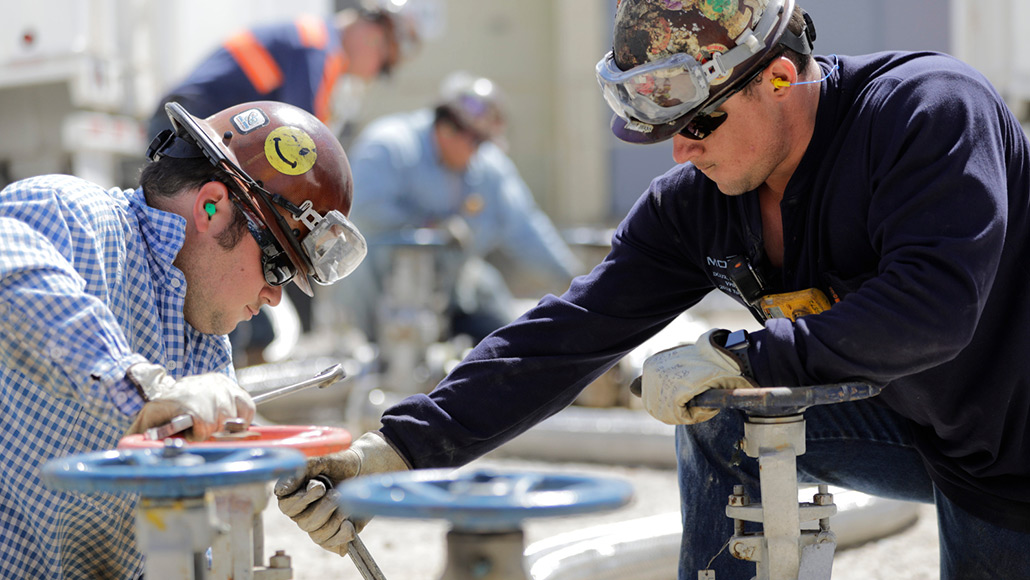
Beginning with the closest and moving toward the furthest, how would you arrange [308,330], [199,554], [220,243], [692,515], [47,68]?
[199,554], [220,243], [692,515], [47,68], [308,330]

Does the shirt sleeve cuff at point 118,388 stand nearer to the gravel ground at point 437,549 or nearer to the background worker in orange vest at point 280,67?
the gravel ground at point 437,549

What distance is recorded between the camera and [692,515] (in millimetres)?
2754

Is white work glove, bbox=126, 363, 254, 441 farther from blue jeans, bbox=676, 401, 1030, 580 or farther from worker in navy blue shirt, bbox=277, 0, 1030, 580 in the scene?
blue jeans, bbox=676, 401, 1030, 580

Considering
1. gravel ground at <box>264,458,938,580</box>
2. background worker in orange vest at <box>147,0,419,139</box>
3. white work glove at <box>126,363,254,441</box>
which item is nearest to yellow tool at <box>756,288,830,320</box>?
white work glove at <box>126,363,254,441</box>

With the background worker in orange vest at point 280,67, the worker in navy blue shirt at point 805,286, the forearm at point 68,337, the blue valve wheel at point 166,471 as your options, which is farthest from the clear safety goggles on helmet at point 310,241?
the background worker in orange vest at point 280,67

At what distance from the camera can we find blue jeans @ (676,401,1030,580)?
105 inches

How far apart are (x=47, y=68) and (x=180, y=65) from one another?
0.81 m

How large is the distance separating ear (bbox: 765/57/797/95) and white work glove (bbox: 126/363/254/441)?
135cm

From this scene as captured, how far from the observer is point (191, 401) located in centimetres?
191

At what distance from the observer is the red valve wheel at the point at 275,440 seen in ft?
6.07

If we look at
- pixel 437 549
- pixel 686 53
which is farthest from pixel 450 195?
pixel 686 53

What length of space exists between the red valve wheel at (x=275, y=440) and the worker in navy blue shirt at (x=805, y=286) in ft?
1.32

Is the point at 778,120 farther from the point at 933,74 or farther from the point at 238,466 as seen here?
the point at 238,466

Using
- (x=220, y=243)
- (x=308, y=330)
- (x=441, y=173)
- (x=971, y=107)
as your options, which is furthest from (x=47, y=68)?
(x=971, y=107)
